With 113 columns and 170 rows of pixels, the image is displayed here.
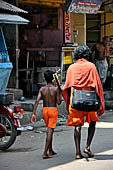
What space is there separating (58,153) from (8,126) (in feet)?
3.55

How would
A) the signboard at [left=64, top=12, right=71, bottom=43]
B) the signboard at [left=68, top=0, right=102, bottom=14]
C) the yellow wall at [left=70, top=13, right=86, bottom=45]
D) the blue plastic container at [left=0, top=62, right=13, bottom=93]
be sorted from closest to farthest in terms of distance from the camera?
the blue plastic container at [left=0, top=62, right=13, bottom=93] < the signboard at [left=68, top=0, right=102, bottom=14] < the signboard at [left=64, top=12, right=71, bottom=43] < the yellow wall at [left=70, top=13, right=86, bottom=45]

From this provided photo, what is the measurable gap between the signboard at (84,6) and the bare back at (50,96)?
690cm

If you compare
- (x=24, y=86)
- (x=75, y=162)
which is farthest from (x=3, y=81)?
(x=75, y=162)

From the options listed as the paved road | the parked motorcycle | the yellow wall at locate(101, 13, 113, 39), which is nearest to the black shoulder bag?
the paved road

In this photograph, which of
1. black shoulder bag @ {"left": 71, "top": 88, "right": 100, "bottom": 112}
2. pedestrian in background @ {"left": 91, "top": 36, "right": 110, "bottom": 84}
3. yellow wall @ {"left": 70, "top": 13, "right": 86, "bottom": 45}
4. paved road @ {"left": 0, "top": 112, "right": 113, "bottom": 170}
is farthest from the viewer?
yellow wall @ {"left": 70, "top": 13, "right": 86, "bottom": 45}

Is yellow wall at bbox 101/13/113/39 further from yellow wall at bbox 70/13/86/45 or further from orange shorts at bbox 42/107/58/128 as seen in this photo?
orange shorts at bbox 42/107/58/128

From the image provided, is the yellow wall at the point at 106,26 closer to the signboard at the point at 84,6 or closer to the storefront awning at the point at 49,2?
the signboard at the point at 84,6

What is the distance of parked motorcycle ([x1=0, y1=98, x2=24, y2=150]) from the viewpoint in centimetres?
780

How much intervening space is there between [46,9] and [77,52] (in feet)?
24.6

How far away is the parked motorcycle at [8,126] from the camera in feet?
25.6

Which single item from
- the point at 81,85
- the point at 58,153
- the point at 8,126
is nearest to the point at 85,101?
the point at 81,85

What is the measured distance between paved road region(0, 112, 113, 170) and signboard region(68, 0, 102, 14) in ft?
15.7

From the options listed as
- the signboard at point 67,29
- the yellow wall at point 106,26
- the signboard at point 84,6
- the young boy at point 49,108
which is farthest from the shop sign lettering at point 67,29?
the young boy at point 49,108

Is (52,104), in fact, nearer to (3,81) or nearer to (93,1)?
(3,81)
